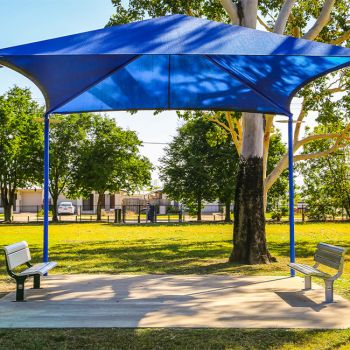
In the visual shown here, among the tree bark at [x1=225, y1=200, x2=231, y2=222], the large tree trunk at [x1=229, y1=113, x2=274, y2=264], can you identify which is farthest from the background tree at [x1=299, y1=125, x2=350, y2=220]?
the large tree trunk at [x1=229, y1=113, x2=274, y2=264]

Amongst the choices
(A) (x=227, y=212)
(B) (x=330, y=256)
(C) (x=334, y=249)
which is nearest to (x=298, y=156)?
(B) (x=330, y=256)

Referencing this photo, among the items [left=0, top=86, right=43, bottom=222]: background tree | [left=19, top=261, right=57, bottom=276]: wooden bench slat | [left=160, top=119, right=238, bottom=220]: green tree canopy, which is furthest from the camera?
[left=160, top=119, right=238, bottom=220]: green tree canopy

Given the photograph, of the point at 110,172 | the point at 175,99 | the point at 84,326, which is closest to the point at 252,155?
the point at 175,99

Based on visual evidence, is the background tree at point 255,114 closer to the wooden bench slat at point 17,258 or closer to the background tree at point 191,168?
the wooden bench slat at point 17,258

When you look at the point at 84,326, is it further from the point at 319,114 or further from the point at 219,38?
the point at 319,114

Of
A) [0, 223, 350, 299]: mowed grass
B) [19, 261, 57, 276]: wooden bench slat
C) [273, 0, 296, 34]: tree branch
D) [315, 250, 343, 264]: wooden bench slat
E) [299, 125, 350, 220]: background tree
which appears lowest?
[0, 223, 350, 299]: mowed grass

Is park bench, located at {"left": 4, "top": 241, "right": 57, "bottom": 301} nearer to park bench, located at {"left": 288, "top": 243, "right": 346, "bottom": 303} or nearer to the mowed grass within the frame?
the mowed grass

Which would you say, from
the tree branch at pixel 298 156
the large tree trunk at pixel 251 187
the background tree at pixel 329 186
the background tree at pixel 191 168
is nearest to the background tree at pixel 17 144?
the background tree at pixel 191 168

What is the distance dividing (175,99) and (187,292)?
15.1ft

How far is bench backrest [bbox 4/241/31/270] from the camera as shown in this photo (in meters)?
8.18

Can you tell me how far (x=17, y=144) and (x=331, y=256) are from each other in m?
34.4

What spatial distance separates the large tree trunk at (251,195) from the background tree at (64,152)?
106ft

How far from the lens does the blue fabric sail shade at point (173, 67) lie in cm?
823

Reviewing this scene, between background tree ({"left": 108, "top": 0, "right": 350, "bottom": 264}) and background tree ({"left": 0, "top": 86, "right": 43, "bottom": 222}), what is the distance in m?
22.4
